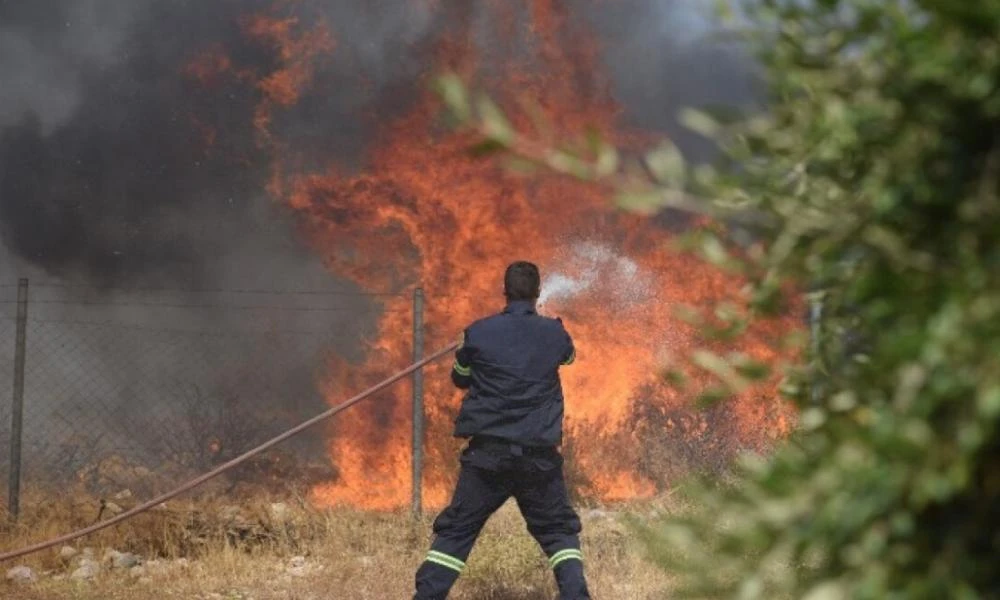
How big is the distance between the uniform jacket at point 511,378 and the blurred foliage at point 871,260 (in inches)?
162

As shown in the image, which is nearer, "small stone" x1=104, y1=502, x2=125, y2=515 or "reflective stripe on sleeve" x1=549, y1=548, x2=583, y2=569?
"reflective stripe on sleeve" x1=549, y1=548, x2=583, y2=569

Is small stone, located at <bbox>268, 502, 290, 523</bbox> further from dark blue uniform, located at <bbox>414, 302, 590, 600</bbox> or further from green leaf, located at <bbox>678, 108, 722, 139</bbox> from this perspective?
green leaf, located at <bbox>678, 108, 722, 139</bbox>

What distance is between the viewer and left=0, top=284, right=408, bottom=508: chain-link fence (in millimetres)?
11703

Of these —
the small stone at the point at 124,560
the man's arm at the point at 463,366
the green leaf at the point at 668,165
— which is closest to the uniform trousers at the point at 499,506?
the man's arm at the point at 463,366

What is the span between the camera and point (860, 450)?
4.91ft

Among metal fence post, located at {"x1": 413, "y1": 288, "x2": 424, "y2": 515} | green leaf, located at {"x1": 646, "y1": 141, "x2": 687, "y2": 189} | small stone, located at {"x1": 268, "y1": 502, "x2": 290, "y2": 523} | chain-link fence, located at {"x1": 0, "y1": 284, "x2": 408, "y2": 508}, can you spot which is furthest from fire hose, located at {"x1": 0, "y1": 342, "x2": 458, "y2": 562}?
green leaf, located at {"x1": 646, "y1": 141, "x2": 687, "y2": 189}

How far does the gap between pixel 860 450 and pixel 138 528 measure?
779 cm

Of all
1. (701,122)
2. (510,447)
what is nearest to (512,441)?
(510,447)

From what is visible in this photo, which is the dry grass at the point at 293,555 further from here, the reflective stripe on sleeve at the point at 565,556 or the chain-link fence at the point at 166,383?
the chain-link fence at the point at 166,383

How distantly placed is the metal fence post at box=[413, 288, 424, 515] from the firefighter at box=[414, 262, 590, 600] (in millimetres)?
2969

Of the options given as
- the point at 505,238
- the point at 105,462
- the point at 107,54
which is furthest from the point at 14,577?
the point at 107,54

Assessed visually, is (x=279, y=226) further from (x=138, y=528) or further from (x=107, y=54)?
(x=138, y=528)

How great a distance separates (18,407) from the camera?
8875mm

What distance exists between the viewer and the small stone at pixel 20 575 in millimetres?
7590
